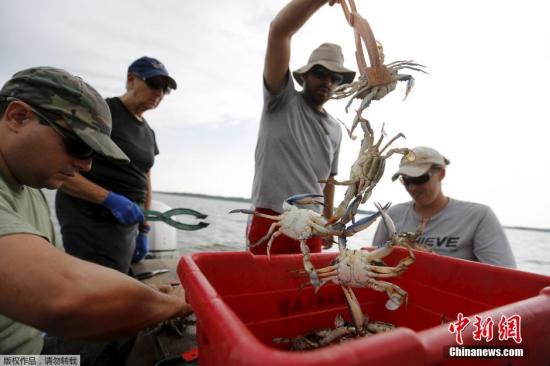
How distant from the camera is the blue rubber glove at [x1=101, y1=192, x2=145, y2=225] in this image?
2.78 m

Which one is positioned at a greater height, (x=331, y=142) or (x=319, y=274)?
(x=331, y=142)

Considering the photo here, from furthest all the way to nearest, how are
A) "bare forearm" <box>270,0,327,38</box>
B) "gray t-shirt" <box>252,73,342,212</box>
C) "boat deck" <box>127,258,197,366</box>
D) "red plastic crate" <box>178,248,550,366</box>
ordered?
1. "gray t-shirt" <box>252,73,342,212</box>
2. "bare forearm" <box>270,0,327,38</box>
3. "boat deck" <box>127,258,197,366</box>
4. "red plastic crate" <box>178,248,550,366</box>

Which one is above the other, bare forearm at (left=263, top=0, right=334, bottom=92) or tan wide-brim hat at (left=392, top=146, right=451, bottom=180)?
bare forearm at (left=263, top=0, right=334, bottom=92)

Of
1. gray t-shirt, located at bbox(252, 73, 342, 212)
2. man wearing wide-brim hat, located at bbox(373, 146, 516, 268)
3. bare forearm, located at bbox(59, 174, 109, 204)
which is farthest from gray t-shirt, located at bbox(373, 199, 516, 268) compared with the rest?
bare forearm, located at bbox(59, 174, 109, 204)

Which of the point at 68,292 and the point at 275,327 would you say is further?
the point at 275,327

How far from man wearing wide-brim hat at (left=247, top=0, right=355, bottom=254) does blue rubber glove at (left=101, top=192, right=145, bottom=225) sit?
1102 mm

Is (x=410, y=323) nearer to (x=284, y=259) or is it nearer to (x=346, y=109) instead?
(x=284, y=259)

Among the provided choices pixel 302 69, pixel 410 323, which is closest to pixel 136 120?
pixel 302 69

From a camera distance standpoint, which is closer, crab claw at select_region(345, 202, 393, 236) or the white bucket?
crab claw at select_region(345, 202, 393, 236)

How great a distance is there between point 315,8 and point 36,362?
8.09 feet

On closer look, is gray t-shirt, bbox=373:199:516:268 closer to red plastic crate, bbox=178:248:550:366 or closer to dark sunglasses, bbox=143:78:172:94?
red plastic crate, bbox=178:248:550:366

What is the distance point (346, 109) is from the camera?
1385 mm

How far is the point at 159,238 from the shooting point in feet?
18.4

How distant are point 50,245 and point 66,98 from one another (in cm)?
63
